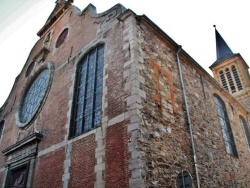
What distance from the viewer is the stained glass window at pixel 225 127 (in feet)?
30.9

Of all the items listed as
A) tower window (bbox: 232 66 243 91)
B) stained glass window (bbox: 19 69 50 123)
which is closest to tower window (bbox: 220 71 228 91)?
tower window (bbox: 232 66 243 91)

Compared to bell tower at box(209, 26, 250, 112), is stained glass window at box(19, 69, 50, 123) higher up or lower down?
lower down

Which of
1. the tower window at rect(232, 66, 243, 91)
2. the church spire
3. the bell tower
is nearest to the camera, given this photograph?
the bell tower

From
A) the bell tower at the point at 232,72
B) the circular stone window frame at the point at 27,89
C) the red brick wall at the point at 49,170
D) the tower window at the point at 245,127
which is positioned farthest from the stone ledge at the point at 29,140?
the bell tower at the point at 232,72

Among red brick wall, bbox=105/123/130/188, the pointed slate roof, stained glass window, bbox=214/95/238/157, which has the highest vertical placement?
the pointed slate roof

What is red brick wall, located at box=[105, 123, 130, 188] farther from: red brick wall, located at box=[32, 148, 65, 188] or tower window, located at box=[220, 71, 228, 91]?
tower window, located at box=[220, 71, 228, 91]

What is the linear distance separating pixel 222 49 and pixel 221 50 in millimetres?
141

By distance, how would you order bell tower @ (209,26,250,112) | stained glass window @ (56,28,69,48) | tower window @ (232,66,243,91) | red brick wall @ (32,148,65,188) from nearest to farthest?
red brick wall @ (32,148,65,188) < stained glass window @ (56,28,69,48) < bell tower @ (209,26,250,112) < tower window @ (232,66,243,91)

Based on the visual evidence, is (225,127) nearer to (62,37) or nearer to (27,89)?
(62,37)

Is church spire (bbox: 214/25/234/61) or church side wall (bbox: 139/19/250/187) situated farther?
church spire (bbox: 214/25/234/61)

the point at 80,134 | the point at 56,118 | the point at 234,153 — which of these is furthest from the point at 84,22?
the point at 234,153

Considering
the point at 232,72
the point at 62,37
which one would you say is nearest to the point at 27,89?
the point at 62,37

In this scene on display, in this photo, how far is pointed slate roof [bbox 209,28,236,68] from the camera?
21.9 m

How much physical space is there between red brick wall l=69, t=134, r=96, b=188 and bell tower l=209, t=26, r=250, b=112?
620 inches
